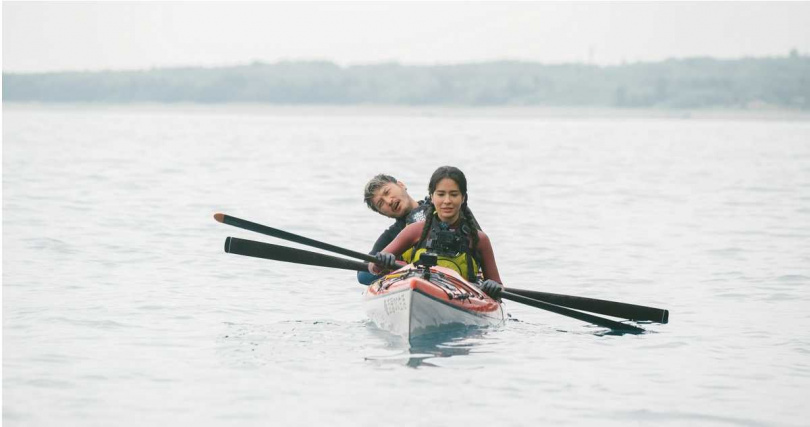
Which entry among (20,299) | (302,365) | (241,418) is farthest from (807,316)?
(20,299)

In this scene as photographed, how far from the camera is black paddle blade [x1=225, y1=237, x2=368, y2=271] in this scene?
1060 centimetres

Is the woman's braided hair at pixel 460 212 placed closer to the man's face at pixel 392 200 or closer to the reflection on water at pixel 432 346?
the man's face at pixel 392 200

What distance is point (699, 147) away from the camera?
235ft

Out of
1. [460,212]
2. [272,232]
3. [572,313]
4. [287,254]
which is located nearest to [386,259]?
[460,212]

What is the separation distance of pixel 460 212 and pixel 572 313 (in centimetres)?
139

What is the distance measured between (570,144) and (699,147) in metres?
8.81

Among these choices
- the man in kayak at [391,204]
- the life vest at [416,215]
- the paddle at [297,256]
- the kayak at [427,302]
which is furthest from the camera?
the man in kayak at [391,204]

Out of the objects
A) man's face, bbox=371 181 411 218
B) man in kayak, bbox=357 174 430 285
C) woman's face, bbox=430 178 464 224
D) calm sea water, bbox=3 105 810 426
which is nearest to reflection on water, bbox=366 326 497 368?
calm sea water, bbox=3 105 810 426

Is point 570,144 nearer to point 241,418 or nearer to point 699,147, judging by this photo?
point 699,147

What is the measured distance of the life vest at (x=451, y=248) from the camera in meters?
10.4

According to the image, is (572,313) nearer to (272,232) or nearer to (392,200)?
(392,200)

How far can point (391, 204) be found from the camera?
11008 millimetres

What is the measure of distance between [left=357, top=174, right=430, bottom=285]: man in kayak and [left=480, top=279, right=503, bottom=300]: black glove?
0.90 metres

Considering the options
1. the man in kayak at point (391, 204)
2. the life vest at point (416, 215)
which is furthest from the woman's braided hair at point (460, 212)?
the man in kayak at point (391, 204)
